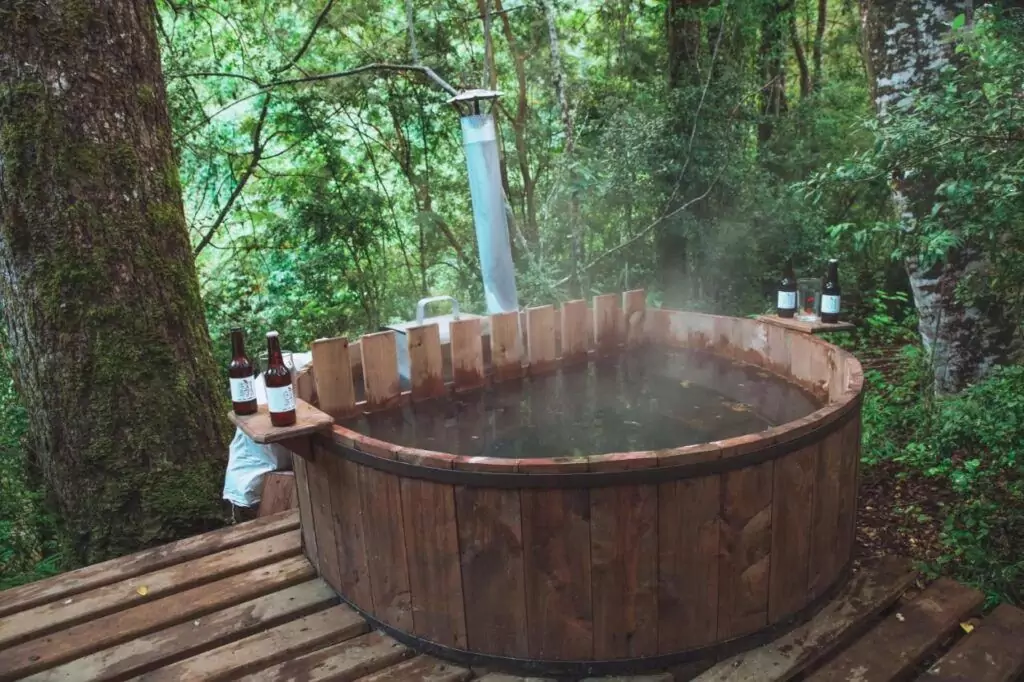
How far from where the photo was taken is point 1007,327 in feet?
12.9

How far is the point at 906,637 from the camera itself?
2.26 m

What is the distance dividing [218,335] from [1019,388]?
538cm

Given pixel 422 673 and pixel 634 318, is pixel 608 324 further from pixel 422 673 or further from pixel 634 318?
pixel 422 673

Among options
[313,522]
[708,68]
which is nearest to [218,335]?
[313,522]

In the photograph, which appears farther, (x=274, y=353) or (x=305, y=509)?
(x=305, y=509)

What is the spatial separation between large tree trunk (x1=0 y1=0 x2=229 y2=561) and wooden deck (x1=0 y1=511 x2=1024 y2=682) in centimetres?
39

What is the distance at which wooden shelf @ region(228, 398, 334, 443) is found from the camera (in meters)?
2.23

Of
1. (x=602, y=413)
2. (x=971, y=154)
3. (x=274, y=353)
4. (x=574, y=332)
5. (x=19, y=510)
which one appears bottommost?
(x=19, y=510)

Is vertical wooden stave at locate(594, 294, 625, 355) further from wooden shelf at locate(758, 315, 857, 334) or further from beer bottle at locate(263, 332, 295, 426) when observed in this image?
beer bottle at locate(263, 332, 295, 426)

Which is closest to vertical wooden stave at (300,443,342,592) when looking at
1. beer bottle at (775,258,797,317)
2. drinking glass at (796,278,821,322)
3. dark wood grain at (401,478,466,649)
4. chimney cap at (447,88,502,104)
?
dark wood grain at (401,478,466,649)

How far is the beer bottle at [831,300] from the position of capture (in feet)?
11.0

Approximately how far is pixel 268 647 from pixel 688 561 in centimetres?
138

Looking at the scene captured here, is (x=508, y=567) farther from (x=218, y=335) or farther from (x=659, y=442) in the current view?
(x=218, y=335)

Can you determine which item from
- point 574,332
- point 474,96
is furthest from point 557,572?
point 474,96
